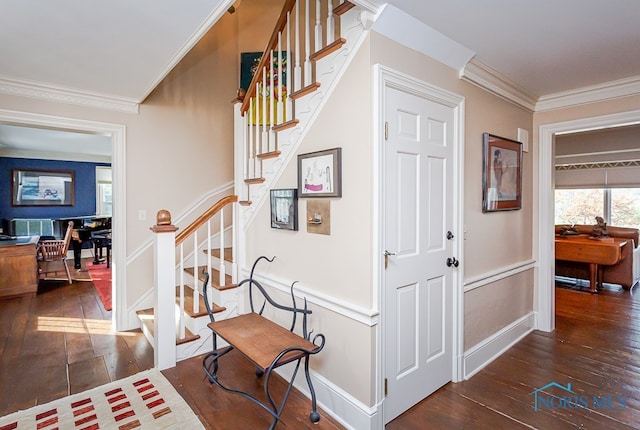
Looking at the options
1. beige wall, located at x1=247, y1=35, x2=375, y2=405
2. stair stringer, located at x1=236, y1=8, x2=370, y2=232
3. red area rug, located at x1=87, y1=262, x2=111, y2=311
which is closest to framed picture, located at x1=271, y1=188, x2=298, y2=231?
beige wall, located at x1=247, y1=35, x2=375, y2=405

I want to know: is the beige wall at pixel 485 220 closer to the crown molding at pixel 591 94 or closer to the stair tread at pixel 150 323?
the crown molding at pixel 591 94

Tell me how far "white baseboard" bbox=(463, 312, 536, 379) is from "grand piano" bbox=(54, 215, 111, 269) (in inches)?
256

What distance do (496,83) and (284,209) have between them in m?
2.01

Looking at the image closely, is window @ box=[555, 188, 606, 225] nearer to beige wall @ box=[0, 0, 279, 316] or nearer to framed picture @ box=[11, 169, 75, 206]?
beige wall @ box=[0, 0, 279, 316]

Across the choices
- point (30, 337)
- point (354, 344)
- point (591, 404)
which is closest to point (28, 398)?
point (30, 337)

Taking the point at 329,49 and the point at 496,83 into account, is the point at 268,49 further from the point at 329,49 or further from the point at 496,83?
the point at 496,83

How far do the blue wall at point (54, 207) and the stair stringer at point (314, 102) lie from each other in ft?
23.0

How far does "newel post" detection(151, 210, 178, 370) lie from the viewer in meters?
2.49

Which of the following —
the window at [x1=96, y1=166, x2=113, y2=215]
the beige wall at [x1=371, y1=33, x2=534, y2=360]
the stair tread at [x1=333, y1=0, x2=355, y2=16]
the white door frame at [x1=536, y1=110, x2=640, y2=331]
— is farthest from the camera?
the window at [x1=96, y1=166, x2=113, y2=215]

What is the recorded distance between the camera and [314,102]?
2.16 m

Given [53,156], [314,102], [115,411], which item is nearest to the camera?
[115,411]

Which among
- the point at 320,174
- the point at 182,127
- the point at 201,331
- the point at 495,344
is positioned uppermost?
the point at 182,127

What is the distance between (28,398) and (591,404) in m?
3.71

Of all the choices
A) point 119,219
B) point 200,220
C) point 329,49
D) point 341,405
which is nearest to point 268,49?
point 329,49
